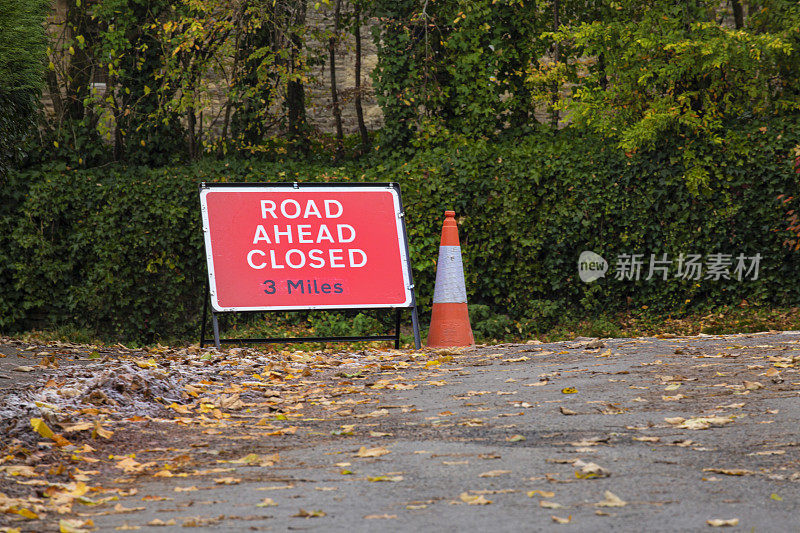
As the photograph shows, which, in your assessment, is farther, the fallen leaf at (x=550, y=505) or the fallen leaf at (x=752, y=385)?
the fallen leaf at (x=752, y=385)

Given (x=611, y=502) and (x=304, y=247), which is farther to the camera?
(x=304, y=247)

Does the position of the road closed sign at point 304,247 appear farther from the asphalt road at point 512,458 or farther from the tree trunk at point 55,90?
the tree trunk at point 55,90

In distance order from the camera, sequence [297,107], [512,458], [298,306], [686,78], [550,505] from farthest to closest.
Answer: [297,107], [686,78], [298,306], [512,458], [550,505]

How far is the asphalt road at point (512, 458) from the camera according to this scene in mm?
3410

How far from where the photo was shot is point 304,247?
357 inches

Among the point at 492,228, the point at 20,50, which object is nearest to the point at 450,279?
the point at 492,228

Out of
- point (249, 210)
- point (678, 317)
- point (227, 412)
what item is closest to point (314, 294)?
point (249, 210)

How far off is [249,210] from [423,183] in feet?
13.1

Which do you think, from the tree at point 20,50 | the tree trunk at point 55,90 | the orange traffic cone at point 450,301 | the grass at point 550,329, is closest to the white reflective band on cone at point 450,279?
the orange traffic cone at point 450,301

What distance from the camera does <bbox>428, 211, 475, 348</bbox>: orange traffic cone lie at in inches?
365

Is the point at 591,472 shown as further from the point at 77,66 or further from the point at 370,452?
the point at 77,66

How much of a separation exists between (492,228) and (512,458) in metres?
8.28

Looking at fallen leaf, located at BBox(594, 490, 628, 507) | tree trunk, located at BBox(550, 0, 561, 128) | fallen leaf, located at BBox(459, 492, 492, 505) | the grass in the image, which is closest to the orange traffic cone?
the grass

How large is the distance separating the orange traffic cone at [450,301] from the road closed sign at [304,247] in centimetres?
36
